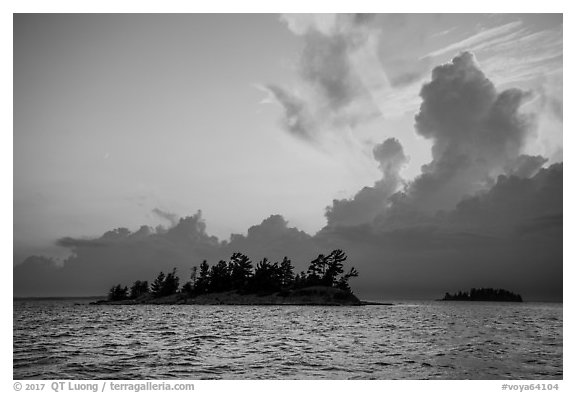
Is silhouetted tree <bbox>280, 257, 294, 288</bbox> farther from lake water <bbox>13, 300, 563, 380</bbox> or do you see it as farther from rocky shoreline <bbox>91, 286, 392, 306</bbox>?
lake water <bbox>13, 300, 563, 380</bbox>

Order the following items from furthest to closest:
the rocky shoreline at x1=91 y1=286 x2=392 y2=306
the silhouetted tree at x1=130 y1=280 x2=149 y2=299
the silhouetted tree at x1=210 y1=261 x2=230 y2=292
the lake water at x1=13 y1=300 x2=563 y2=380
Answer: the silhouetted tree at x1=130 y1=280 x2=149 y2=299 → the silhouetted tree at x1=210 y1=261 x2=230 y2=292 → the rocky shoreline at x1=91 y1=286 x2=392 y2=306 → the lake water at x1=13 y1=300 x2=563 y2=380

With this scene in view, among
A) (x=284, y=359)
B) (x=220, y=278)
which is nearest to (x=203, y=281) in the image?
(x=220, y=278)

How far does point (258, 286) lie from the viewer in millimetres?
161375

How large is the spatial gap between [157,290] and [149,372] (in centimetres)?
17658

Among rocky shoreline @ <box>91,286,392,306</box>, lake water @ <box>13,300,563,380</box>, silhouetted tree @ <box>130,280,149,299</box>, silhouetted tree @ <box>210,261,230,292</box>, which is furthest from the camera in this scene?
silhouetted tree @ <box>130,280,149,299</box>

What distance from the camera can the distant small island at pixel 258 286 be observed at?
14925 centimetres

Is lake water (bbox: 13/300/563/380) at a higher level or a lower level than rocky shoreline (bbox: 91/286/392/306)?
higher

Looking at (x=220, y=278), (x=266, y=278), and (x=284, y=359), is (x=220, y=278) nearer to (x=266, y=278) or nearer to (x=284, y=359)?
(x=266, y=278)

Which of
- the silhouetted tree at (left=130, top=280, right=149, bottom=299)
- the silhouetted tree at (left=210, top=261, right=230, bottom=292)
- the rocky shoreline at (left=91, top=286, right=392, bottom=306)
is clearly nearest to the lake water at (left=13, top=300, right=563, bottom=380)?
the rocky shoreline at (left=91, top=286, right=392, bottom=306)

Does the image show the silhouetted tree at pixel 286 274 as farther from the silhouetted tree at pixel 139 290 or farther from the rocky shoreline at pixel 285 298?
the silhouetted tree at pixel 139 290

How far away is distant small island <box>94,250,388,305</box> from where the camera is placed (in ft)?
490
